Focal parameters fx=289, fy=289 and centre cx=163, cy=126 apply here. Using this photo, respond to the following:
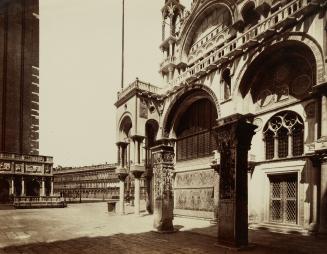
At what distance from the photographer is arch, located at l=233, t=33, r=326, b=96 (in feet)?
34.8

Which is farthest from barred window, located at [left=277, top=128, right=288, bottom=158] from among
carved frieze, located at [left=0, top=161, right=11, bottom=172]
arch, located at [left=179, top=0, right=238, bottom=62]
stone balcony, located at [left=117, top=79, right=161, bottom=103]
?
carved frieze, located at [left=0, top=161, right=11, bottom=172]

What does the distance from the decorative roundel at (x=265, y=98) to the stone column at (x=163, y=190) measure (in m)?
5.03

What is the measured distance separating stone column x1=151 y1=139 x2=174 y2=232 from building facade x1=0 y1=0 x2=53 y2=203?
96.3 feet

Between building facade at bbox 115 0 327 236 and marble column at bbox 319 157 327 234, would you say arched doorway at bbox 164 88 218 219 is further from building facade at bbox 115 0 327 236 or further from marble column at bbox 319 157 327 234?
marble column at bbox 319 157 327 234

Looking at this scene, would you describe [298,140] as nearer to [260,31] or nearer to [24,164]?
[260,31]

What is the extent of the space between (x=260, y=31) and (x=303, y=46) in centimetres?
231

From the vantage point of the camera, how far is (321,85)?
10258 millimetres

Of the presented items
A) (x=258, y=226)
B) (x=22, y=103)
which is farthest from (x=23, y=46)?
(x=258, y=226)

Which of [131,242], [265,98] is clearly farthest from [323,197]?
[131,242]

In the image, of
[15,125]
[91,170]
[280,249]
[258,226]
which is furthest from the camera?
[91,170]

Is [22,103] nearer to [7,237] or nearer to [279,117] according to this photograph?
[7,237]

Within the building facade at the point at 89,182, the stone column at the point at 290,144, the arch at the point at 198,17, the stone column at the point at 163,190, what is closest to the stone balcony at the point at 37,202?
the building facade at the point at 89,182

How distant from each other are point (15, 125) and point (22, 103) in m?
3.55

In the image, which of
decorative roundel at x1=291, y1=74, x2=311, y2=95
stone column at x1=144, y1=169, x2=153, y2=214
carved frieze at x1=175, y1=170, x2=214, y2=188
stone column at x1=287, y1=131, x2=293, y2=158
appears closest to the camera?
decorative roundel at x1=291, y1=74, x2=311, y2=95
